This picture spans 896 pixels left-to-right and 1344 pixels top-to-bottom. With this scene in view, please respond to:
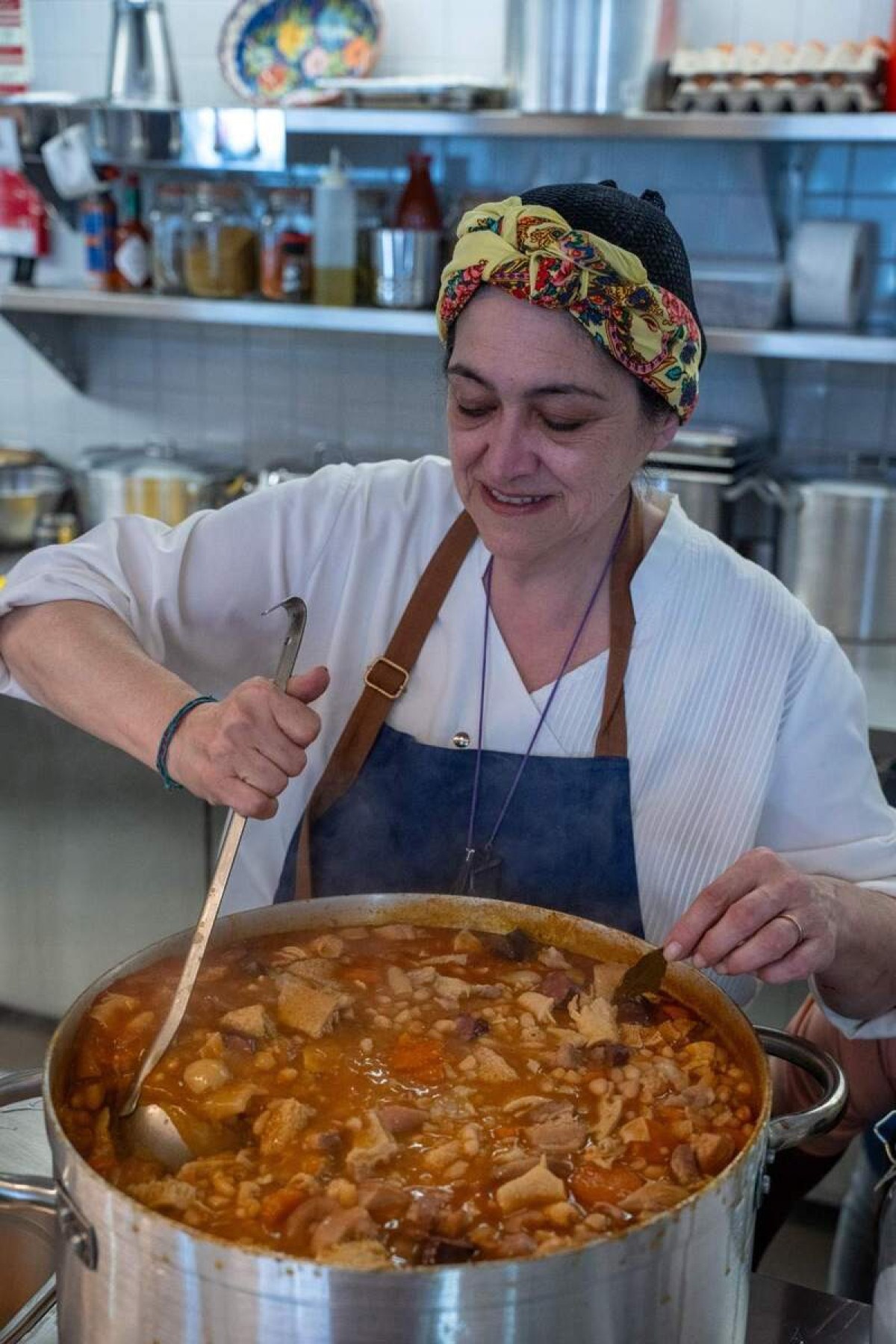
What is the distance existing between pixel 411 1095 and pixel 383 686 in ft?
2.48

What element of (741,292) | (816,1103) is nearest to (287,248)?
(741,292)

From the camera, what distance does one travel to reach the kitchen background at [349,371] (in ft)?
12.1

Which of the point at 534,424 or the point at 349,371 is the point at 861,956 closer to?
the point at 534,424

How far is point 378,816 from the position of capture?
6.79 feet

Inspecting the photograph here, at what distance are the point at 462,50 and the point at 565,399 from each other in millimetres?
2479

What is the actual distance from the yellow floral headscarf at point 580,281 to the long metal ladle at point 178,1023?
0.51 meters

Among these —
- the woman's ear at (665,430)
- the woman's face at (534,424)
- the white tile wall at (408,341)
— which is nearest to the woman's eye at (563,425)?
the woman's face at (534,424)

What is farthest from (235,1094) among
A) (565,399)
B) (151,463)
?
(151,463)

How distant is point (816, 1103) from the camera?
1.33m

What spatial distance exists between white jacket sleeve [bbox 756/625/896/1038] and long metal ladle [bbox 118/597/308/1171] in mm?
799

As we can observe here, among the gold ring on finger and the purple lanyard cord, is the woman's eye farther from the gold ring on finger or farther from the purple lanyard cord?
the gold ring on finger

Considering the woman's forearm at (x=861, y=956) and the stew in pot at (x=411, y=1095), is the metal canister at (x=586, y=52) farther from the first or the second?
the stew in pot at (x=411, y=1095)

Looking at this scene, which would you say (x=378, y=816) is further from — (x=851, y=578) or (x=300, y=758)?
(x=851, y=578)

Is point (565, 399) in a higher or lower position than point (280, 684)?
higher
